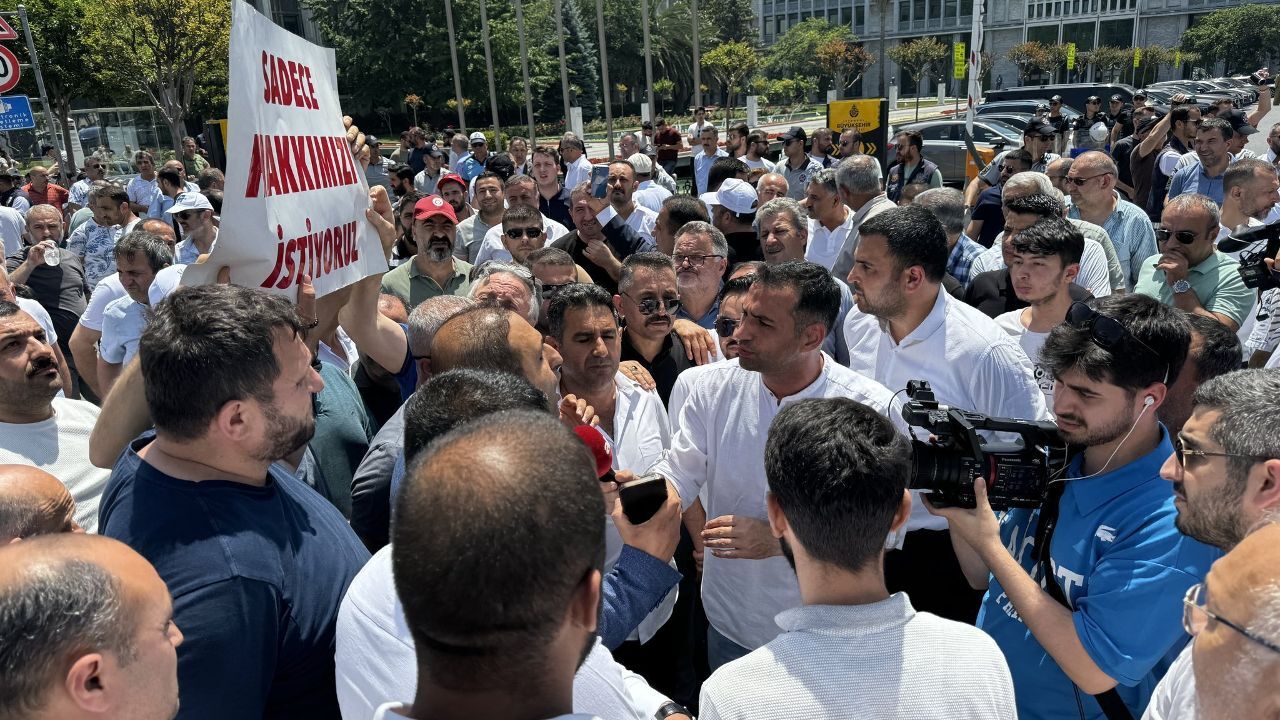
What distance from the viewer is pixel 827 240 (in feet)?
22.5

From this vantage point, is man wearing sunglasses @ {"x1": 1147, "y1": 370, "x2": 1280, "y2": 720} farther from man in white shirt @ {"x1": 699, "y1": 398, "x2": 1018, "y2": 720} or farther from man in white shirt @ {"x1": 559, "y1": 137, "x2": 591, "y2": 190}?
man in white shirt @ {"x1": 559, "y1": 137, "x2": 591, "y2": 190}

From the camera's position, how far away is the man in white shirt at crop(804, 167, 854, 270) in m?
6.78

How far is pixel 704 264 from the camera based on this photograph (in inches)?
204

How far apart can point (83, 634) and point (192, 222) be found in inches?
249

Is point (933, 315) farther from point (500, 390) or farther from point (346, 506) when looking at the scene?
point (346, 506)

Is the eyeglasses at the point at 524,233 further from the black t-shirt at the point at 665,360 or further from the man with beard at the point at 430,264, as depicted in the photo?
the black t-shirt at the point at 665,360

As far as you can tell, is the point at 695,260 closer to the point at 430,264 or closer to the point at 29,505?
the point at 430,264

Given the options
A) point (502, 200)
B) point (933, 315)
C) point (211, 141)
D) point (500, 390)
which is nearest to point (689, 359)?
point (933, 315)

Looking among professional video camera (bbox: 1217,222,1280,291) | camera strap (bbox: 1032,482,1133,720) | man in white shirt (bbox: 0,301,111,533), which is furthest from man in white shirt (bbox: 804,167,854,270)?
man in white shirt (bbox: 0,301,111,533)

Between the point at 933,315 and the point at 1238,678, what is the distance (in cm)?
241

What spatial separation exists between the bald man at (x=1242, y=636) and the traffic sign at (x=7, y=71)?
16609 millimetres

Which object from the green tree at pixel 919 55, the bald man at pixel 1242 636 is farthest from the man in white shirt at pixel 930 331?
the green tree at pixel 919 55

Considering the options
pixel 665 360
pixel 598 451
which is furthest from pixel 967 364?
pixel 598 451

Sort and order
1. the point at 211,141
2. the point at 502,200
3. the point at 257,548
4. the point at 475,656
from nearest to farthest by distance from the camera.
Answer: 1. the point at 475,656
2. the point at 257,548
3. the point at 502,200
4. the point at 211,141
